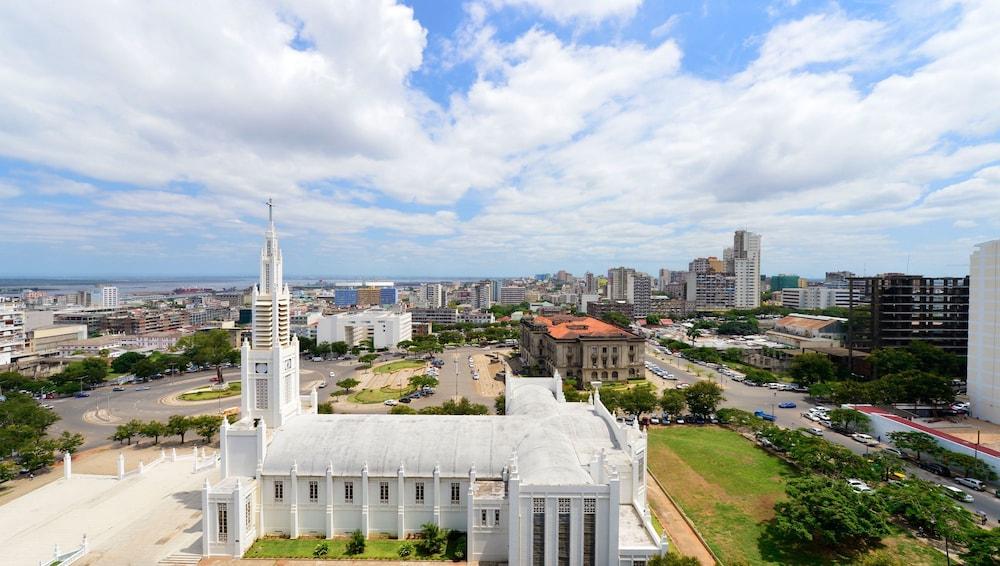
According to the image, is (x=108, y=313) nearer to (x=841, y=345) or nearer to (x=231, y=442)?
(x=231, y=442)

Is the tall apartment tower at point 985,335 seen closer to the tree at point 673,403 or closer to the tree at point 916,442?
the tree at point 916,442

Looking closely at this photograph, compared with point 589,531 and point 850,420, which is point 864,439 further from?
point 589,531

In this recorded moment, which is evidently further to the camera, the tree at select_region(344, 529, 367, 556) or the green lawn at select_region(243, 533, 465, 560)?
the tree at select_region(344, 529, 367, 556)

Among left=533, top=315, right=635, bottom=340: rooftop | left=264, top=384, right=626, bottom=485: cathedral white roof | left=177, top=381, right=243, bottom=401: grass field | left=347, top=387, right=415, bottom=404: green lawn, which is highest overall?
left=533, top=315, right=635, bottom=340: rooftop

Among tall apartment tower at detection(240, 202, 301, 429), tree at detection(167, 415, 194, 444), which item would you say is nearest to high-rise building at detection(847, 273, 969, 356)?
tall apartment tower at detection(240, 202, 301, 429)

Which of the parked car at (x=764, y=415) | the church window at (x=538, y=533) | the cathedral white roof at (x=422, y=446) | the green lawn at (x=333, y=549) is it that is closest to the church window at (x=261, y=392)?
the cathedral white roof at (x=422, y=446)

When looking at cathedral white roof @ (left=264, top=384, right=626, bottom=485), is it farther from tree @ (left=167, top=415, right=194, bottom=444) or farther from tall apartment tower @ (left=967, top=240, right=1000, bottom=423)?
tall apartment tower @ (left=967, top=240, right=1000, bottom=423)
